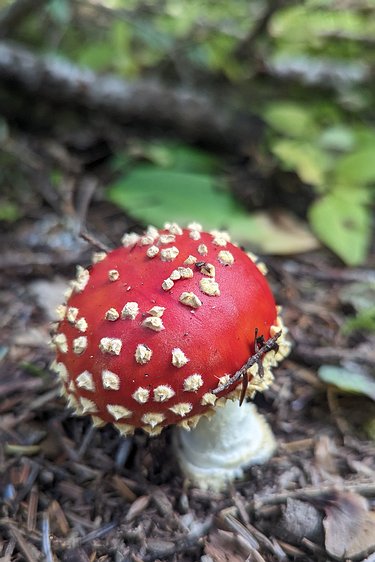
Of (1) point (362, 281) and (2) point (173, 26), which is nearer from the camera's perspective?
(1) point (362, 281)

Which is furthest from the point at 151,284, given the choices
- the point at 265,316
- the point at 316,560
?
the point at 316,560

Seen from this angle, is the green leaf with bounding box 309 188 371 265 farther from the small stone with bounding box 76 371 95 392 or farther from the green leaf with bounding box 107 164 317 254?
the small stone with bounding box 76 371 95 392

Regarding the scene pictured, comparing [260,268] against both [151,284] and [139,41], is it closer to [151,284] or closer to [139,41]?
[151,284]

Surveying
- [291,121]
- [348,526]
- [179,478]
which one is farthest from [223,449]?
[291,121]

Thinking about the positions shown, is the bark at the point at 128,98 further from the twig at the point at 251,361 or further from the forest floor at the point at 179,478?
the twig at the point at 251,361

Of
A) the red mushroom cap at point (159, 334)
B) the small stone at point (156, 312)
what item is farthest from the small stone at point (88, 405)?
the small stone at point (156, 312)

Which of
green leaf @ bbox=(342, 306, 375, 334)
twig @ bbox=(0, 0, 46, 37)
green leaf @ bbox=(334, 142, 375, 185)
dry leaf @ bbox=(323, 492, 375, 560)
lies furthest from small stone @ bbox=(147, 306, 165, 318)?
twig @ bbox=(0, 0, 46, 37)

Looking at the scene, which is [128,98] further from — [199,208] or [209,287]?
[209,287]
